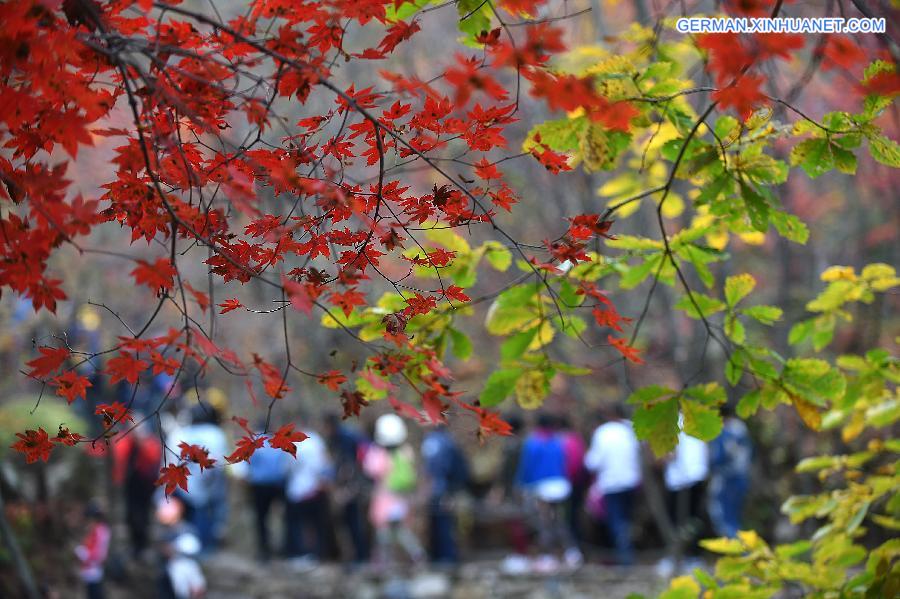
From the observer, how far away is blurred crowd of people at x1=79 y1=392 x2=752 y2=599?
700cm

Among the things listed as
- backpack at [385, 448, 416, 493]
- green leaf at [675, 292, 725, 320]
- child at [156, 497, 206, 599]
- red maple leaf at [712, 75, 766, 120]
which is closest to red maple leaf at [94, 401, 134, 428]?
red maple leaf at [712, 75, 766, 120]

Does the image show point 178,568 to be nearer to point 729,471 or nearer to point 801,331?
point 729,471

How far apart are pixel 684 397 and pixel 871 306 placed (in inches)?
384

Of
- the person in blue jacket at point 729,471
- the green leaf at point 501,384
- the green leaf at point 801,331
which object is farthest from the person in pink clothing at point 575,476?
the green leaf at point 501,384

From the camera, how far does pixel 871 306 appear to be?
10.6 m

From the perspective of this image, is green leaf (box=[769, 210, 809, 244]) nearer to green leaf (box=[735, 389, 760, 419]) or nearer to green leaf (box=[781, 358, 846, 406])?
green leaf (box=[781, 358, 846, 406])

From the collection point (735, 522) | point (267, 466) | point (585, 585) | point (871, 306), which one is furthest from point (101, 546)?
point (871, 306)

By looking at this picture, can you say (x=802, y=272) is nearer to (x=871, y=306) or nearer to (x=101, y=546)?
(x=871, y=306)

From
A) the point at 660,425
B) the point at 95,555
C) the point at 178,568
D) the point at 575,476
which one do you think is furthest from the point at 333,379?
the point at 575,476

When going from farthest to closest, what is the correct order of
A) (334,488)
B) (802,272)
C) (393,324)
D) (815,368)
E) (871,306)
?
(802,272) → (871,306) → (334,488) → (815,368) → (393,324)

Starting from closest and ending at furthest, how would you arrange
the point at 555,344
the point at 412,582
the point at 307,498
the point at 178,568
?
the point at 178,568 → the point at 412,582 → the point at 307,498 → the point at 555,344

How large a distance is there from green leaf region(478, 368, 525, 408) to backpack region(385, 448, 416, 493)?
19.1 ft

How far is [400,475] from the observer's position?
7.94 metres

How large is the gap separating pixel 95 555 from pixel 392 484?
279 centimetres
